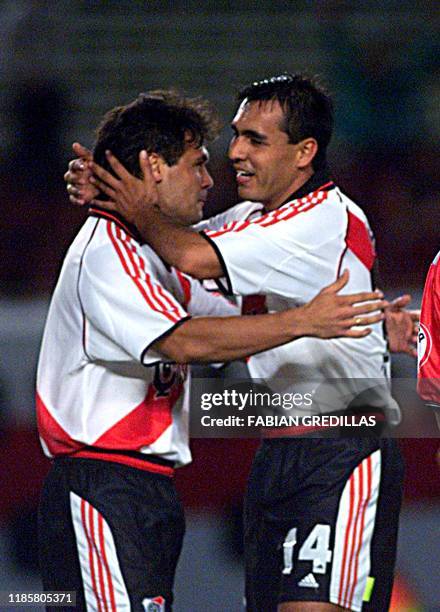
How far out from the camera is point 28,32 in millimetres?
5504

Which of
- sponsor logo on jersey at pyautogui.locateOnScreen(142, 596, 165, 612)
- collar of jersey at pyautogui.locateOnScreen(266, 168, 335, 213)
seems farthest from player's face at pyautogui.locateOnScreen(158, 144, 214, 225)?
sponsor logo on jersey at pyautogui.locateOnScreen(142, 596, 165, 612)

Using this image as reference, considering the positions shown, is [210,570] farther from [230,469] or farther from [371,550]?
[371,550]

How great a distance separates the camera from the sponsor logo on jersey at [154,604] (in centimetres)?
233

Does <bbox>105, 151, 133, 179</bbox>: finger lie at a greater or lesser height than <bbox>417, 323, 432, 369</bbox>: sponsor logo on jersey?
greater

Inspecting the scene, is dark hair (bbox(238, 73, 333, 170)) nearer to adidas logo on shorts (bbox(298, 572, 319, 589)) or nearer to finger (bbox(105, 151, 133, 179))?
finger (bbox(105, 151, 133, 179))

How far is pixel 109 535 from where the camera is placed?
2.35 m

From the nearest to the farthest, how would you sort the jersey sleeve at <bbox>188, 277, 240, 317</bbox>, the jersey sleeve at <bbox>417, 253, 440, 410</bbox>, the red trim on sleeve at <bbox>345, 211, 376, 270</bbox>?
the jersey sleeve at <bbox>417, 253, 440, 410</bbox>
the red trim on sleeve at <bbox>345, 211, 376, 270</bbox>
the jersey sleeve at <bbox>188, 277, 240, 317</bbox>

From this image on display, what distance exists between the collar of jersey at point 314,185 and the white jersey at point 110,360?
1.51 ft

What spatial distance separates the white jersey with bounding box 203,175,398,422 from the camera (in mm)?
2545

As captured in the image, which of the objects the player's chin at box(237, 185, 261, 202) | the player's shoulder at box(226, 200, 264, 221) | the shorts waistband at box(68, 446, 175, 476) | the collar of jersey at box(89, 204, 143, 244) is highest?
the player's shoulder at box(226, 200, 264, 221)

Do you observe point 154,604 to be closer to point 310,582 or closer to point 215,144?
point 310,582

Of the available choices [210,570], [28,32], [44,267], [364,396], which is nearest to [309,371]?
[364,396]

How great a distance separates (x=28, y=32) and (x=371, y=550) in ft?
12.2

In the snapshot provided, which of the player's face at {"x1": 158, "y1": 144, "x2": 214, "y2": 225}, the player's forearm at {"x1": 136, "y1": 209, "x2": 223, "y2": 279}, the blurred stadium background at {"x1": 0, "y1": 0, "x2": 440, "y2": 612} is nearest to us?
the player's forearm at {"x1": 136, "y1": 209, "x2": 223, "y2": 279}
